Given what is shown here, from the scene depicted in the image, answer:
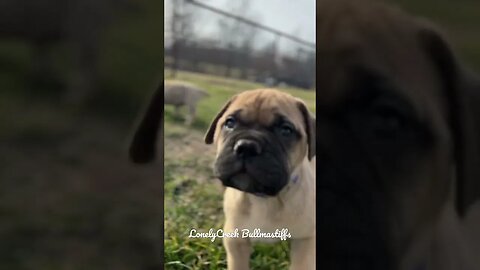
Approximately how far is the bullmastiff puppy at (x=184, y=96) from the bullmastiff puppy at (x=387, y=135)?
39 cm

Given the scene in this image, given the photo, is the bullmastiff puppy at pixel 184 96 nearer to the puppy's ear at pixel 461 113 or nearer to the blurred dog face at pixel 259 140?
the blurred dog face at pixel 259 140

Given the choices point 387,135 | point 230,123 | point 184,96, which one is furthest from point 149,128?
point 387,135

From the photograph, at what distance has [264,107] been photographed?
2.17 m

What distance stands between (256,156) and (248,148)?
0.11 feet

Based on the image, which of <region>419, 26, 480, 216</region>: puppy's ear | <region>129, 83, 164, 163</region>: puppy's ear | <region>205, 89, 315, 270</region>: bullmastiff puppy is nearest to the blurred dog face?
<region>205, 89, 315, 270</region>: bullmastiff puppy

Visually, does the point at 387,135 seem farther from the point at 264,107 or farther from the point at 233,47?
the point at 233,47

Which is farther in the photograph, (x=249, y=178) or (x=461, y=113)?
(x=461, y=113)

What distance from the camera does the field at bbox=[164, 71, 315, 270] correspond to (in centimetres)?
221

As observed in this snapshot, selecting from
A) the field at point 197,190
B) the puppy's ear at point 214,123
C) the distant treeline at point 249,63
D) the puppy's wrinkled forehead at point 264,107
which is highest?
the distant treeline at point 249,63

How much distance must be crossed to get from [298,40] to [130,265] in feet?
3.02

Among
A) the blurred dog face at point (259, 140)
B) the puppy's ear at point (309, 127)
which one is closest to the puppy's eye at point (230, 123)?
the blurred dog face at point (259, 140)

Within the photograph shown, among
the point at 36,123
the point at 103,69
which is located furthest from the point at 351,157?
the point at 36,123

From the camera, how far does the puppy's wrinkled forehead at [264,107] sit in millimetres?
2156

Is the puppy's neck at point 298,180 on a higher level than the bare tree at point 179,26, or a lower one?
lower
